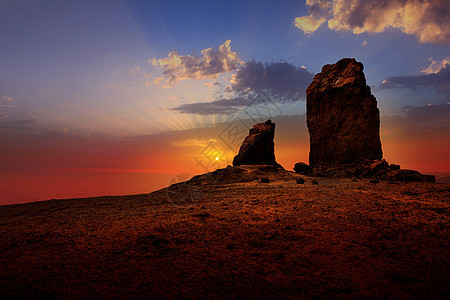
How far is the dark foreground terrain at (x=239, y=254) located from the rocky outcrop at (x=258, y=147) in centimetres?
1881

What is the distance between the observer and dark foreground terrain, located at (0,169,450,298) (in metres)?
3.38

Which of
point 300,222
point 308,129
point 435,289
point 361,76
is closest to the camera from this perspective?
point 435,289

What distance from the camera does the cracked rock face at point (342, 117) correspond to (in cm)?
2098

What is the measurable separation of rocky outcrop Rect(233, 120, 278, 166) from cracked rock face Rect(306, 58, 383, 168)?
4.93 meters

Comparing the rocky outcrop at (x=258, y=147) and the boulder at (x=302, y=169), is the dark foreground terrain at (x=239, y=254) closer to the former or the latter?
the boulder at (x=302, y=169)

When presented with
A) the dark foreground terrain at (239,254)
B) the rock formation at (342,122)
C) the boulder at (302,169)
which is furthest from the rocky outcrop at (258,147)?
the dark foreground terrain at (239,254)

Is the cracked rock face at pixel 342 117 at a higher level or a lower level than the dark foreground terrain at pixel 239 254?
higher

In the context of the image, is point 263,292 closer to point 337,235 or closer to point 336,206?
point 337,235

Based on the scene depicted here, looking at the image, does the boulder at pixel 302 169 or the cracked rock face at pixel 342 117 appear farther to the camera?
the boulder at pixel 302 169

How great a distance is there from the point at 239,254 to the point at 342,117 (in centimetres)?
2242

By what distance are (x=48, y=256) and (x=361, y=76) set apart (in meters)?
26.0

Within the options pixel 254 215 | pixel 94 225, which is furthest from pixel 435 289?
pixel 94 225

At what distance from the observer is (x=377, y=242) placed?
4734 mm

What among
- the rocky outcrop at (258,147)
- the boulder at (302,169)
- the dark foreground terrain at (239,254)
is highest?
the rocky outcrop at (258,147)
